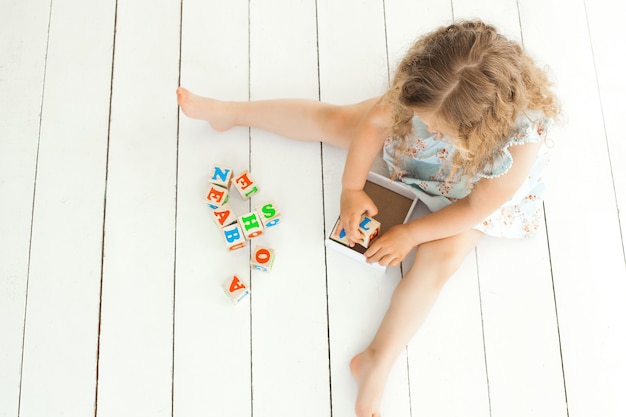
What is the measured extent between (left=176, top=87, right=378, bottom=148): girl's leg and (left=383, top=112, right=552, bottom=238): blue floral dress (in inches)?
4.7

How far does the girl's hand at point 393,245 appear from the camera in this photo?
1198 millimetres

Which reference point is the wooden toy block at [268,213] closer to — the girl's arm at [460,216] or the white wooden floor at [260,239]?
the white wooden floor at [260,239]

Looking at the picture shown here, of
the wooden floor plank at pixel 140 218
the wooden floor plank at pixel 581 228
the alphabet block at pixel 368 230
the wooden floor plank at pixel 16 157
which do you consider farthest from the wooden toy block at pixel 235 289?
the wooden floor plank at pixel 581 228

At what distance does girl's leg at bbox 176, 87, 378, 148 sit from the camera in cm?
128

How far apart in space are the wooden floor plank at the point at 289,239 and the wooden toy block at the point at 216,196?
8 centimetres

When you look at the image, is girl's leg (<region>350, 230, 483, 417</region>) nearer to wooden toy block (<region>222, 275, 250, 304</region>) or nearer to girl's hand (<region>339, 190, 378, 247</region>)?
girl's hand (<region>339, 190, 378, 247</region>)

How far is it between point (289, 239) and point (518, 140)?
537 millimetres

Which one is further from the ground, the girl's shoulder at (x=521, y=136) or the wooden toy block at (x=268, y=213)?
the girl's shoulder at (x=521, y=136)

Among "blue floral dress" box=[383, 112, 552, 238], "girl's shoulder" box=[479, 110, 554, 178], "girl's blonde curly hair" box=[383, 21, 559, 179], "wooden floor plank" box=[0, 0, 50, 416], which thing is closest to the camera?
"girl's blonde curly hair" box=[383, 21, 559, 179]

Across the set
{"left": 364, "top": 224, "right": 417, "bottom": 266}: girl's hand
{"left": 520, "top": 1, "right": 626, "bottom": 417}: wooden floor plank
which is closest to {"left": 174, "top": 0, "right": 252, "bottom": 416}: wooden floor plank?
{"left": 364, "top": 224, "right": 417, "bottom": 266}: girl's hand

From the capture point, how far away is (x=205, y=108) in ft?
4.30

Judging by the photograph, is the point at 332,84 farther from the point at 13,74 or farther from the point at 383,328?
the point at 13,74

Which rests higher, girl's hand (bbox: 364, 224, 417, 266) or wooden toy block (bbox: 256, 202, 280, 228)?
wooden toy block (bbox: 256, 202, 280, 228)

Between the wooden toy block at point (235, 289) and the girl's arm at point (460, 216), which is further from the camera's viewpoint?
the wooden toy block at point (235, 289)
